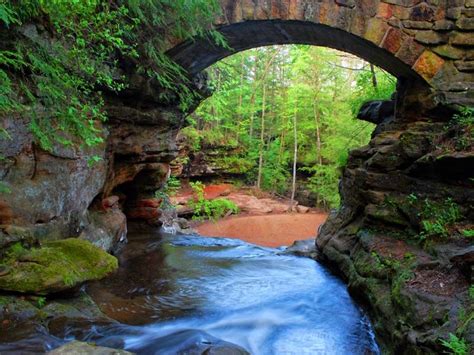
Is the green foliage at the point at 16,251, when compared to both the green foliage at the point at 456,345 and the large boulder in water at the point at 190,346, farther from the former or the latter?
the green foliage at the point at 456,345

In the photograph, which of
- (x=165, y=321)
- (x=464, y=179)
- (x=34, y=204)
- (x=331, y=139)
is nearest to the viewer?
(x=165, y=321)

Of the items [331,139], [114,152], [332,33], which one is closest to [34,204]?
[114,152]

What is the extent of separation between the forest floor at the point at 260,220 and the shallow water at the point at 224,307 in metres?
7.83

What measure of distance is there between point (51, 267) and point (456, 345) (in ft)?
13.5

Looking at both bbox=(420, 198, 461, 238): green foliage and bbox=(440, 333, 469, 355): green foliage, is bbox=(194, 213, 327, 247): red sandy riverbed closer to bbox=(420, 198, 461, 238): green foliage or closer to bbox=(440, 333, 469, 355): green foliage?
bbox=(420, 198, 461, 238): green foliage

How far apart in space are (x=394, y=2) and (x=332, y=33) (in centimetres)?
113

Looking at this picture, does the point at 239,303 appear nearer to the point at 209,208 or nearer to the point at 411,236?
the point at 411,236

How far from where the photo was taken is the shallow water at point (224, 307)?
4.04 meters

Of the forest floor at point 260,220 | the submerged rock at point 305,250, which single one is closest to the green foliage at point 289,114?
the forest floor at point 260,220

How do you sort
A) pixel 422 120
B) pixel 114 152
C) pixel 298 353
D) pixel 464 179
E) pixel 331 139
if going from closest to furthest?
1. pixel 298 353
2. pixel 464 179
3. pixel 422 120
4. pixel 114 152
5. pixel 331 139

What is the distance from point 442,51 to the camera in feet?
20.3

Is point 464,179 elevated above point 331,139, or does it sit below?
below

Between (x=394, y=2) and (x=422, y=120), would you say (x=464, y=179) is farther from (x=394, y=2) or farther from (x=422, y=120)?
(x=394, y=2)

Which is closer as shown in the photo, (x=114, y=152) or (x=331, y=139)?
(x=114, y=152)
